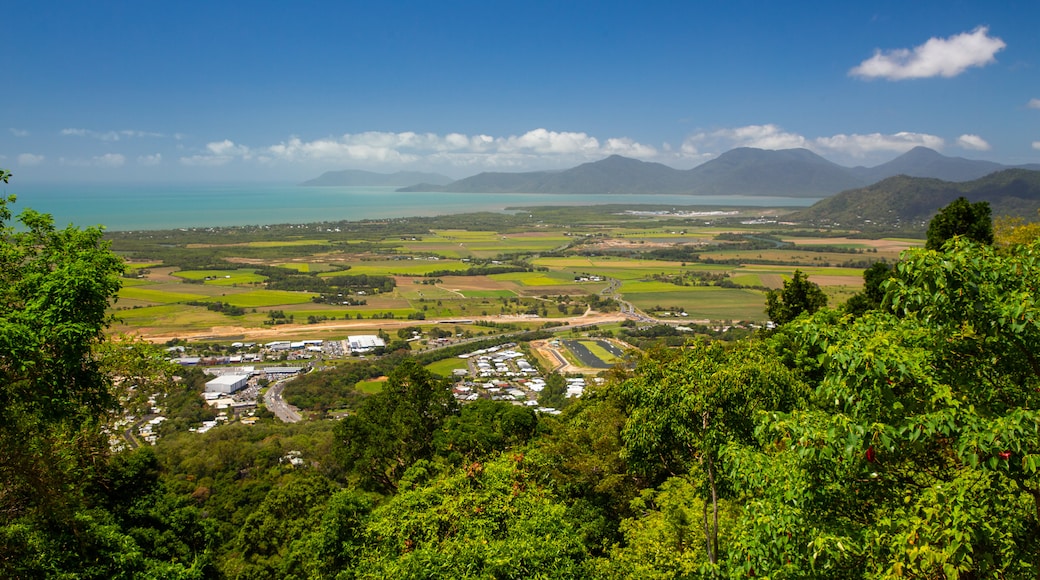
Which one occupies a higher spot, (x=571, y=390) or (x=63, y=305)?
(x=63, y=305)

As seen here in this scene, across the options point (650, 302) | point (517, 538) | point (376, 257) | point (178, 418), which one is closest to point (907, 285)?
point (517, 538)

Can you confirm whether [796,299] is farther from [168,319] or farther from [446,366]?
[168,319]

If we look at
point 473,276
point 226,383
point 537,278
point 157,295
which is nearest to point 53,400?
point 226,383

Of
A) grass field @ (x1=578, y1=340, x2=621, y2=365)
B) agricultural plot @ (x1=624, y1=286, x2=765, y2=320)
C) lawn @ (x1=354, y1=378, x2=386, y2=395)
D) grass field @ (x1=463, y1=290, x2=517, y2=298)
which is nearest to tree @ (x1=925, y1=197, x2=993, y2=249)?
grass field @ (x1=578, y1=340, x2=621, y2=365)

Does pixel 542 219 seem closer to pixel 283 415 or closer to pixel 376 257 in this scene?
pixel 376 257

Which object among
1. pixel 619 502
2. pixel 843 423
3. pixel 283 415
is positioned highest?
pixel 843 423

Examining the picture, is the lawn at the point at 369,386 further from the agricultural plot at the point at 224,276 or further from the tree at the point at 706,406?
the agricultural plot at the point at 224,276
